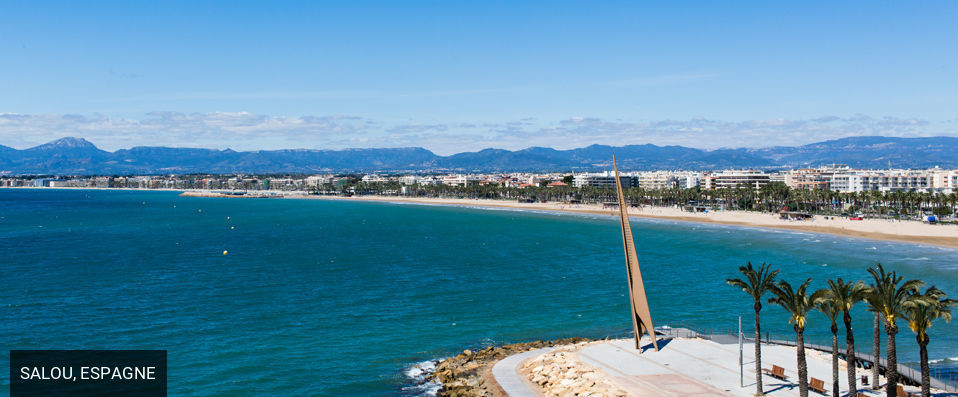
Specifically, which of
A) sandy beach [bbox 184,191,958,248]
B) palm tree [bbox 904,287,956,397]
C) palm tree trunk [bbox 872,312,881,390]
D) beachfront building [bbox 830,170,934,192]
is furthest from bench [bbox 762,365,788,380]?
beachfront building [bbox 830,170,934,192]

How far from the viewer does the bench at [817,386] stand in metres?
24.7

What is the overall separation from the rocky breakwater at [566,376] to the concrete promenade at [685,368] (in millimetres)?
356

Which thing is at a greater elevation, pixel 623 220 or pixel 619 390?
pixel 623 220

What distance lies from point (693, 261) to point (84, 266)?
58.5 meters

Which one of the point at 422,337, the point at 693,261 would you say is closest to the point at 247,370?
the point at 422,337

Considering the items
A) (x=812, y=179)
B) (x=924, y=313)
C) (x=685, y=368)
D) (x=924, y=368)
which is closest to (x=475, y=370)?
(x=685, y=368)

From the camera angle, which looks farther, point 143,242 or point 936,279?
point 143,242

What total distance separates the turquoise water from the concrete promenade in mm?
5285

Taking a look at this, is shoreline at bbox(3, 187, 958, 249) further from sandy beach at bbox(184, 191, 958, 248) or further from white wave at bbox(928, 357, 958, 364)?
white wave at bbox(928, 357, 958, 364)

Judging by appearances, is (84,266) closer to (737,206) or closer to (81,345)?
(81,345)

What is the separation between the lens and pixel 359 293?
1980 inches

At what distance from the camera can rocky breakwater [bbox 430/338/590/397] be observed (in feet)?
89.7

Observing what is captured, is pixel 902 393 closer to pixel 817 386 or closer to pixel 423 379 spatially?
pixel 817 386

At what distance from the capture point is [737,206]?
155250 mm
